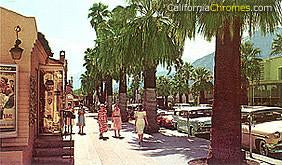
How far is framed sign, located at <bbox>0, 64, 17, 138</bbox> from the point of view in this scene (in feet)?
30.6

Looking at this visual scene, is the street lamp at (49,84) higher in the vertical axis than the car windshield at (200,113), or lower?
higher

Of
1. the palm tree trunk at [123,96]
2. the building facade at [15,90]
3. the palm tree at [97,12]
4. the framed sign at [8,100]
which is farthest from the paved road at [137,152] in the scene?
the palm tree at [97,12]

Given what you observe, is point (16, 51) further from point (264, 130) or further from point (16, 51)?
point (264, 130)

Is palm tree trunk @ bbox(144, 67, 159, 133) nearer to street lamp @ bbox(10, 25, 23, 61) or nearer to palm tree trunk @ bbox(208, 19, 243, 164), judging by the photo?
palm tree trunk @ bbox(208, 19, 243, 164)

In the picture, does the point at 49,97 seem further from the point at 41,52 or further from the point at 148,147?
the point at 148,147

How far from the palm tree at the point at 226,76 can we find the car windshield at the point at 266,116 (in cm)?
589

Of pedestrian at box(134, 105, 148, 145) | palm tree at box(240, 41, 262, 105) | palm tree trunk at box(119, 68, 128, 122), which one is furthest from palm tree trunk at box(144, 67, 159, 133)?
palm tree at box(240, 41, 262, 105)

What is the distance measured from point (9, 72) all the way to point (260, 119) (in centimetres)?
1006

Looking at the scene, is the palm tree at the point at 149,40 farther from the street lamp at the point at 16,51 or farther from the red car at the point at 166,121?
the street lamp at the point at 16,51

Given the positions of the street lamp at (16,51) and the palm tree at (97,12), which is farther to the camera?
the palm tree at (97,12)

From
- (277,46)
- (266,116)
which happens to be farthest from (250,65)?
(266,116)

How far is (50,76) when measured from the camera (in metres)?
15.6

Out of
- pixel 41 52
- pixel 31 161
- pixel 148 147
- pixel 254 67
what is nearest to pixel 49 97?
pixel 41 52

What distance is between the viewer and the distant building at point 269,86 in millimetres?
51719
